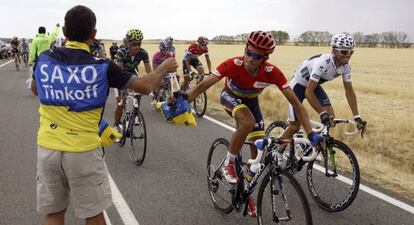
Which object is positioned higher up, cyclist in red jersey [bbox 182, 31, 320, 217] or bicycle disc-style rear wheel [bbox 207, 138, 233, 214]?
cyclist in red jersey [bbox 182, 31, 320, 217]

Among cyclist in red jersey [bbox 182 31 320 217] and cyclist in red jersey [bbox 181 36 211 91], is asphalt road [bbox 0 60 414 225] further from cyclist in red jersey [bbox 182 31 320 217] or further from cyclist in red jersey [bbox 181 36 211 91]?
cyclist in red jersey [bbox 181 36 211 91]

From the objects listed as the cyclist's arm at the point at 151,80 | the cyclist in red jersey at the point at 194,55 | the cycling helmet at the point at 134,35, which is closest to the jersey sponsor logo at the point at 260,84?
the cyclist's arm at the point at 151,80

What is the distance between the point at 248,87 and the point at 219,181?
1235 mm

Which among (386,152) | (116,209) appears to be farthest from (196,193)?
(386,152)

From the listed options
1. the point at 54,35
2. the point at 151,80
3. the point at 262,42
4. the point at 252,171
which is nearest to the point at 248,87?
the point at 262,42

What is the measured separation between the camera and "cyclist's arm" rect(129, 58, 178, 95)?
126 inches

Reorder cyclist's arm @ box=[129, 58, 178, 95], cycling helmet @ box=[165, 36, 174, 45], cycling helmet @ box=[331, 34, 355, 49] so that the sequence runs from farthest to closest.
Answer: cycling helmet @ box=[165, 36, 174, 45] < cycling helmet @ box=[331, 34, 355, 49] < cyclist's arm @ box=[129, 58, 178, 95]

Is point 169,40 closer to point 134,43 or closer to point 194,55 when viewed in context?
point 194,55

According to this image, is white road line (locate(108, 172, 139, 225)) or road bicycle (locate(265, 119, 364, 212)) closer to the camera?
white road line (locate(108, 172, 139, 225))

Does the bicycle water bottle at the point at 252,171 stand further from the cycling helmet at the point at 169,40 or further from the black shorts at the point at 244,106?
the cycling helmet at the point at 169,40

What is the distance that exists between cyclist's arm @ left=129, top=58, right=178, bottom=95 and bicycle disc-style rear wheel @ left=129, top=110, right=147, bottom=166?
4061 millimetres

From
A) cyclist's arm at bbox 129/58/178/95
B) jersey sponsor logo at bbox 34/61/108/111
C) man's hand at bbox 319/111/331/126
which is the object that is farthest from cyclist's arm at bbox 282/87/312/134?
jersey sponsor logo at bbox 34/61/108/111

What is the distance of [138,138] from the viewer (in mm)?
7453

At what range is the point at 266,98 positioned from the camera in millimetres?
15258
